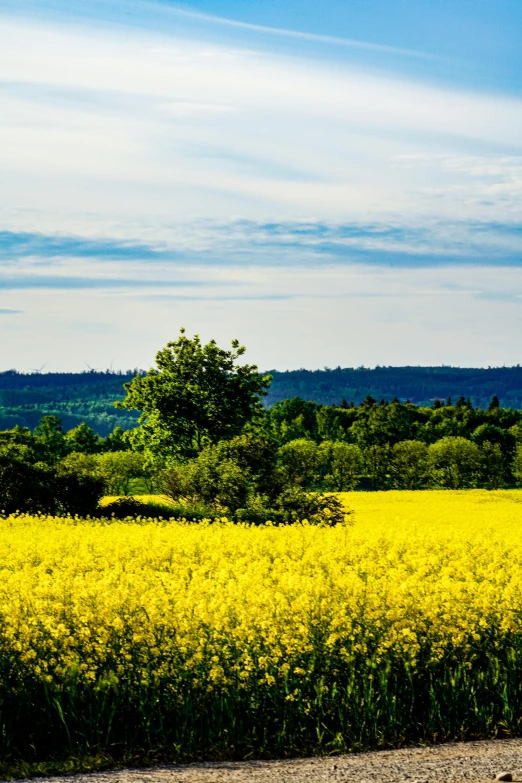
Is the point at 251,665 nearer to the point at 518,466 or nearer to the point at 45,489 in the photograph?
the point at 45,489

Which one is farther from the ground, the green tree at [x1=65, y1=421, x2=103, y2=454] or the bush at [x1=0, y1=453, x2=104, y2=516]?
the bush at [x1=0, y1=453, x2=104, y2=516]

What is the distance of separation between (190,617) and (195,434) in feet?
137

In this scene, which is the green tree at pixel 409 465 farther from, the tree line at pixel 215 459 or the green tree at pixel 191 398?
the green tree at pixel 191 398

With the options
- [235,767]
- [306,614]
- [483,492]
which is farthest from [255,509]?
[483,492]

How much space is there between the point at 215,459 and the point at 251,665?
25.0 m

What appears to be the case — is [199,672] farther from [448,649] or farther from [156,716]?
[448,649]

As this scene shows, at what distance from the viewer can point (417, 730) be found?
940cm

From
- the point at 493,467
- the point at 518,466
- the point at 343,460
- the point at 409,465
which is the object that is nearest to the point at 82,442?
the point at 343,460

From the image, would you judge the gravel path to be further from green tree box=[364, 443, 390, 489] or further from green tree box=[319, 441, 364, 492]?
green tree box=[364, 443, 390, 489]

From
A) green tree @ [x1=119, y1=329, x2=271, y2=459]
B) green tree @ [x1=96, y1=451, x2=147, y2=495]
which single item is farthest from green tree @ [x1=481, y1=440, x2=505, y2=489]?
green tree @ [x1=119, y1=329, x2=271, y2=459]

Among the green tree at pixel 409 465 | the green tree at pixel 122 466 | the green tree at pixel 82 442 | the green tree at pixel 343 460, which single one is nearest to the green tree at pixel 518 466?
the green tree at pixel 409 465

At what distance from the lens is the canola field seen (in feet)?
29.8

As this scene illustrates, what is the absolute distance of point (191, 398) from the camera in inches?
2053

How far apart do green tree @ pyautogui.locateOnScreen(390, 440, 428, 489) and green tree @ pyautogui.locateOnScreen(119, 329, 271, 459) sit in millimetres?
48258
